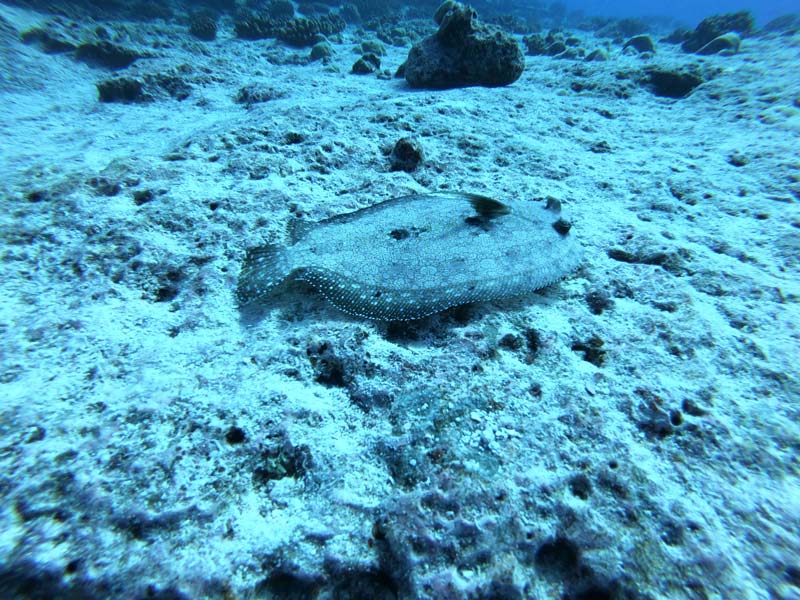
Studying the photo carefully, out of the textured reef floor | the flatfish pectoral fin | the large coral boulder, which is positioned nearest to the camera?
the textured reef floor

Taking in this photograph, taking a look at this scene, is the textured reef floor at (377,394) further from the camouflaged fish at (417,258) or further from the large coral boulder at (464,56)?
the large coral boulder at (464,56)

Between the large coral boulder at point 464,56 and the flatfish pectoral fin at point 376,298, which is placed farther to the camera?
the large coral boulder at point 464,56

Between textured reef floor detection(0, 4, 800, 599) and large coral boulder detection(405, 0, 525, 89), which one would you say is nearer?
textured reef floor detection(0, 4, 800, 599)

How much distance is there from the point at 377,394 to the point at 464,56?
8347 mm

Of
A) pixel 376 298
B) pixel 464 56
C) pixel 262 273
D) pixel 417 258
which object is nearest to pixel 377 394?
pixel 376 298

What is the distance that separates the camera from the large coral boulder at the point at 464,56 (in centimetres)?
778

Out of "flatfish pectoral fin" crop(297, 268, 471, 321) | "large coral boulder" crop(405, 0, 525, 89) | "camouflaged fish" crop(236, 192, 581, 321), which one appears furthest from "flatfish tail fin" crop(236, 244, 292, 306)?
"large coral boulder" crop(405, 0, 525, 89)

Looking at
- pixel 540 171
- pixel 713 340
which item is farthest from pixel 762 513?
pixel 540 171

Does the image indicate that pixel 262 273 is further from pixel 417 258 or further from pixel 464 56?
pixel 464 56

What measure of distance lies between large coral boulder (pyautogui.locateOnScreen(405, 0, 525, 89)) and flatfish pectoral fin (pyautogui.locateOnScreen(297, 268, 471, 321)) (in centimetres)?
738

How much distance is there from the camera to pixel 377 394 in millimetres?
2422

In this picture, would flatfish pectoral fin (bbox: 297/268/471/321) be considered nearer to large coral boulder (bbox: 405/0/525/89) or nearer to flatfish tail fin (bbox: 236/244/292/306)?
flatfish tail fin (bbox: 236/244/292/306)

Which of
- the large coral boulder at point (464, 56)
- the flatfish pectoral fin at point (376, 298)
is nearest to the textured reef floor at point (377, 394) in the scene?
the flatfish pectoral fin at point (376, 298)

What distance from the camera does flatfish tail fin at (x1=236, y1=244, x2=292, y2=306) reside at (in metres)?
2.82
